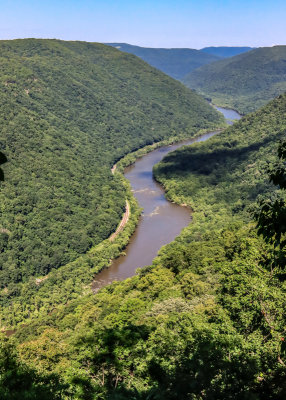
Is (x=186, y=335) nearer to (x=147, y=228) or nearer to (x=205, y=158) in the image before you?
(x=147, y=228)

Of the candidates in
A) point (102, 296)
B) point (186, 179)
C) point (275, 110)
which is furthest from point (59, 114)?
point (102, 296)

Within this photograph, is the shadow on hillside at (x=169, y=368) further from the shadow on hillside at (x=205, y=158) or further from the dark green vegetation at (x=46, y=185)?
the shadow on hillside at (x=205, y=158)

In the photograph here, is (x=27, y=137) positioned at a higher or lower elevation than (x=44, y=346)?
higher

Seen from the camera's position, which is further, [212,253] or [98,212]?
[98,212]

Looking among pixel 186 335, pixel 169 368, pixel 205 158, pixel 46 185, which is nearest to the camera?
pixel 169 368

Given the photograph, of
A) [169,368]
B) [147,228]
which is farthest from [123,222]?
[169,368]

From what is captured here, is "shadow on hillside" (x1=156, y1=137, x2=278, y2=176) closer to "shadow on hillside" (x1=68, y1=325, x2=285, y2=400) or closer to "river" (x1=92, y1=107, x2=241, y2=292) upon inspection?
"river" (x1=92, y1=107, x2=241, y2=292)

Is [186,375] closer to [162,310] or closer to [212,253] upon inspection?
[162,310]

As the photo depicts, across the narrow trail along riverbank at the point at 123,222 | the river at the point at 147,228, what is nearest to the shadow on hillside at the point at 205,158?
the river at the point at 147,228
